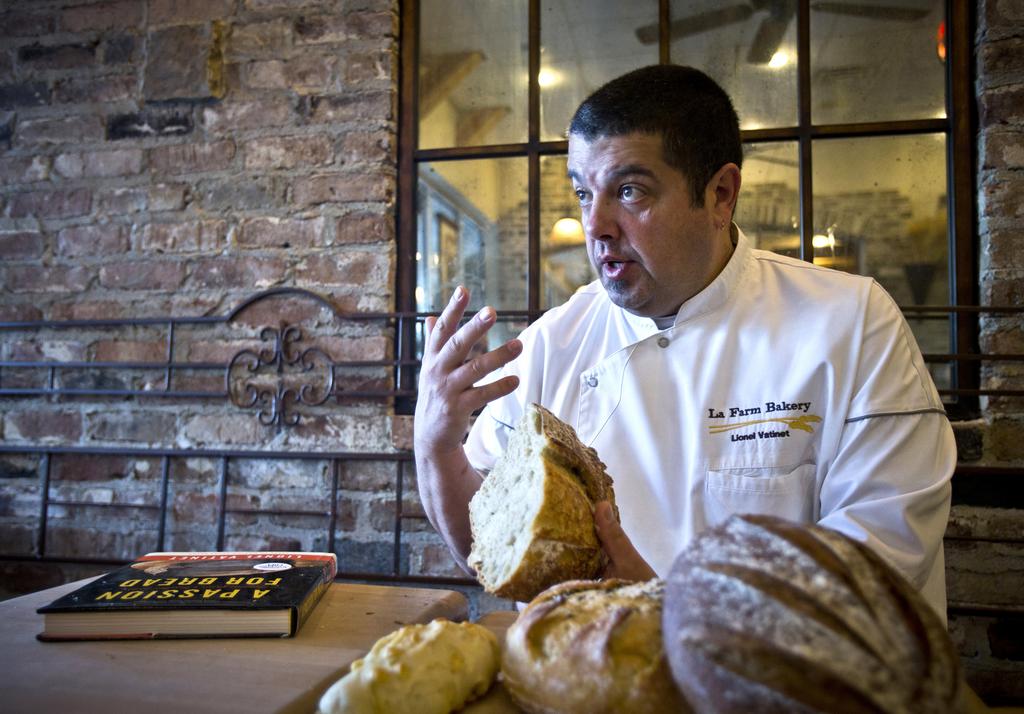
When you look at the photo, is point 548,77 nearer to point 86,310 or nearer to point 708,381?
point 708,381

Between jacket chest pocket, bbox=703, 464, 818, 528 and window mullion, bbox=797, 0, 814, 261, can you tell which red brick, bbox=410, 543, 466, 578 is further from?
window mullion, bbox=797, 0, 814, 261

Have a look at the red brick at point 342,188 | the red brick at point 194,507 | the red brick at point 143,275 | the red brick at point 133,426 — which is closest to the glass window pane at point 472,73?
the red brick at point 342,188

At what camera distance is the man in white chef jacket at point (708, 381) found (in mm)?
1364

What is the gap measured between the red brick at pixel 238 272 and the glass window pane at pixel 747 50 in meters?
1.64

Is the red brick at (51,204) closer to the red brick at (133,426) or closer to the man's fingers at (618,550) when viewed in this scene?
the red brick at (133,426)

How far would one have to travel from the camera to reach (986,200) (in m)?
2.19

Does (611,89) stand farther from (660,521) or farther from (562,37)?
(562,37)

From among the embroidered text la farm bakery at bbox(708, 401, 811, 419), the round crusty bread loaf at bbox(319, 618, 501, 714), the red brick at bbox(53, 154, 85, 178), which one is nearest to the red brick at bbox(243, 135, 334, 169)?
the red brick at bbox(53, 154, 85, 178)

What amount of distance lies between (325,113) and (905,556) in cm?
233

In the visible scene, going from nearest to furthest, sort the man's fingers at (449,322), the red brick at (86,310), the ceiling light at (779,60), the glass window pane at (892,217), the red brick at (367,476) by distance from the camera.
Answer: the man's fingers at (449,322) < the glass window pane at (892,217) < the ceiling light at (779,60) < the red brick at (367,476) < the red brick at (86,310)

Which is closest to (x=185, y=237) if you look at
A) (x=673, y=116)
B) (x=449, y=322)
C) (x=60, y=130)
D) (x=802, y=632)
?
(x=60, y=130)

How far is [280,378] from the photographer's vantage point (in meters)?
2.61

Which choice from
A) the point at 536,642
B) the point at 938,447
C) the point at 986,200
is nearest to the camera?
the point at 536,642

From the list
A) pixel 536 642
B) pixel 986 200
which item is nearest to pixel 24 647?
pixel 536 642
